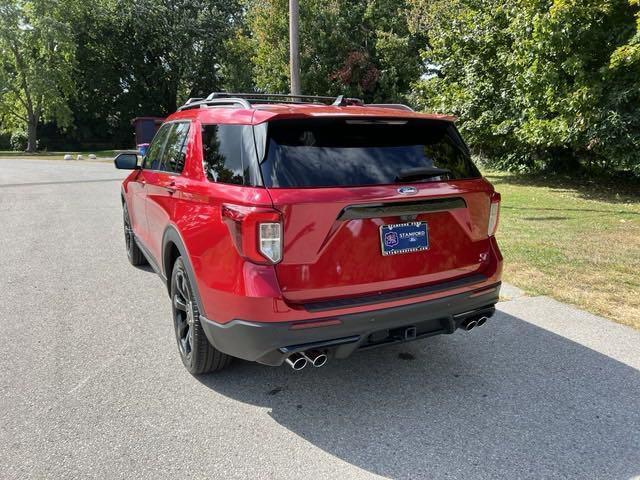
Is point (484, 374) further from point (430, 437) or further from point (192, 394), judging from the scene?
point (192, 394)

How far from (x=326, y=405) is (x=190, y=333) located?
1.05 meters

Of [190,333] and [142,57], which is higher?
[142,57]

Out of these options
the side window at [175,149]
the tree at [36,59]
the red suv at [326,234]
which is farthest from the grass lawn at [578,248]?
the tree at [36,59]

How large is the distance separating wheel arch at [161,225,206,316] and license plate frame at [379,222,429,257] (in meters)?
1.17

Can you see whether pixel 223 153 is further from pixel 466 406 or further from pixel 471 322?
pixel 466 406

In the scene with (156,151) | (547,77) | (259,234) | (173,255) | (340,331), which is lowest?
(340,331)

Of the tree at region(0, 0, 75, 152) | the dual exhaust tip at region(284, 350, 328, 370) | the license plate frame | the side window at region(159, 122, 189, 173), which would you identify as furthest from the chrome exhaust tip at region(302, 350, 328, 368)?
the tree at region(0, 0, 75, 152)

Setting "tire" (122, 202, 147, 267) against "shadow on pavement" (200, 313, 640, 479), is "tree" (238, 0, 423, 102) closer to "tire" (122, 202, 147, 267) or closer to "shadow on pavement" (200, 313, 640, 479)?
"tire" (122, 202, 147, 267)

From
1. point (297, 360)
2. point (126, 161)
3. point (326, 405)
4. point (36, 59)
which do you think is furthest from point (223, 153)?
point (36, 59)

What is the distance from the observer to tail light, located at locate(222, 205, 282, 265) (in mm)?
2609

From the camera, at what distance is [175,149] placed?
4023mm

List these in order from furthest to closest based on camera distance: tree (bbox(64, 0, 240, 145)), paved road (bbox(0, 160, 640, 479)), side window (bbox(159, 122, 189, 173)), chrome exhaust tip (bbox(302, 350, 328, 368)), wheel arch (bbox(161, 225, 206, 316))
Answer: tree (bbox(64, 0, 240, 145)) → side window (bbox(159, 122, 189, 173)) → wheel arch (bbox(161, 225, 206, 316)) → chrome exhaust tip (bbox(302, 350, 328, 368)) → paved road (bbox(0, 160, 640, 479))

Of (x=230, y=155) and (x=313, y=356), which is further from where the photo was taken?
(x=230, y=155)

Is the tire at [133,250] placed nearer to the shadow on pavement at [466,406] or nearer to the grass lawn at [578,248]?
the shadow on pavement at [466,406]
